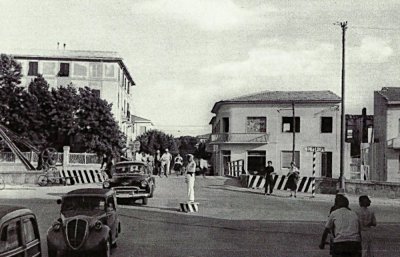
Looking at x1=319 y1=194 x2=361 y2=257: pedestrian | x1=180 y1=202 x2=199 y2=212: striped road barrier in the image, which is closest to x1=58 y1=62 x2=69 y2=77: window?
x1=180 y1=202 x2=199 y2=212: striped road barrier

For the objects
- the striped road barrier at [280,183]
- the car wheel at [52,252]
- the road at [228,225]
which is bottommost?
the road at [228,225]

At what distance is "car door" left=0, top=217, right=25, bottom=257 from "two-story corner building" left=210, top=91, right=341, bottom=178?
5020 cm

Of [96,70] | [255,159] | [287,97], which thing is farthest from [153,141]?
[287,97]

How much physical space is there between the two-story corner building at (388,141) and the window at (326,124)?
4.48 metres

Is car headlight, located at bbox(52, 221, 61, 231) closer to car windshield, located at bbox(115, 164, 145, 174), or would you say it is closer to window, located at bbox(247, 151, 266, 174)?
car windshield, located at bbox(115, 164, 145, 174)

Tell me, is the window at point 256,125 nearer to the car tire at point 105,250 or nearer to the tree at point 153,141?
the tree at point 153,141

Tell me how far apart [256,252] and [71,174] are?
23979 mm

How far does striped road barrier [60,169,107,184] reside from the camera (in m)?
34.4

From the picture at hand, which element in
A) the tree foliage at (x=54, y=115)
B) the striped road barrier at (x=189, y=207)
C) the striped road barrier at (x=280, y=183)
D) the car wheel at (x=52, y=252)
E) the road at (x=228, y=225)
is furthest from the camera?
the tree foliage at (x=54, y=115)

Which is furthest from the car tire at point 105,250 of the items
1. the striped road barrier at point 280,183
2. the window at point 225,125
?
the window at point 225,125

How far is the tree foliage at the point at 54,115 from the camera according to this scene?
49.7 metres

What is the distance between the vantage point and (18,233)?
7.02m

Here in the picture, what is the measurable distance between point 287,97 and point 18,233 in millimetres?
53880

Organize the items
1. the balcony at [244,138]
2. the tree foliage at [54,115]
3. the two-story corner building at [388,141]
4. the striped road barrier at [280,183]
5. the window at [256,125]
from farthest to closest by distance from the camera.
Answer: the window at [256,125] → the balcony at [244,138] → the two-story corner building at [388,141] → the tree foliage at [54,115] → the striped road barrier at [280,183]
